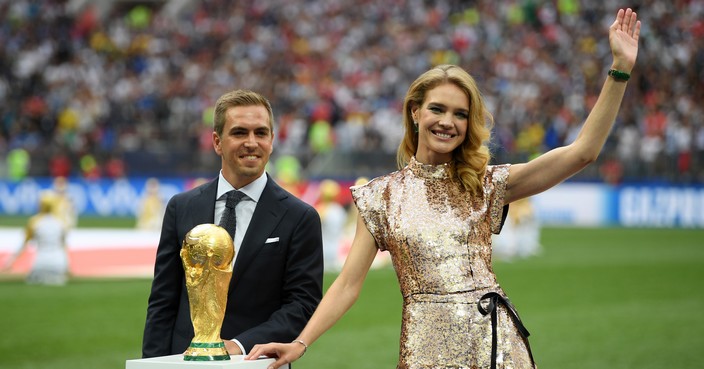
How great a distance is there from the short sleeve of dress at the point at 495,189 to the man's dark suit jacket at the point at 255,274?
0.71 meters

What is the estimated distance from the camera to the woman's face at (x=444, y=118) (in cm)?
351

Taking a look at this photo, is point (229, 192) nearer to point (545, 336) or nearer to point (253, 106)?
point (253, 106)

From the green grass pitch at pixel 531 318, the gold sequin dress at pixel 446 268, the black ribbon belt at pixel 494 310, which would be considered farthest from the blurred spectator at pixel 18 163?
the black ribbon belt at pixel 494 310

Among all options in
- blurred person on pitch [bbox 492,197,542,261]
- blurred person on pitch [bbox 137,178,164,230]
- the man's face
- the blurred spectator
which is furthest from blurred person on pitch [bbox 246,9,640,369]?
the blurred spectator

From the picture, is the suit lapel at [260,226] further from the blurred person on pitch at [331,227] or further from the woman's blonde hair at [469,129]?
the blurred person on pitch at [331,227]

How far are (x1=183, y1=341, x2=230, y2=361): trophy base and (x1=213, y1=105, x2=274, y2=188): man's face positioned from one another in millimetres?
784

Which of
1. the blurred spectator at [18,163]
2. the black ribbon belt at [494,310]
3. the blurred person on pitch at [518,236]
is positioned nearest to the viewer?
the black ribbon belt at [494,310]

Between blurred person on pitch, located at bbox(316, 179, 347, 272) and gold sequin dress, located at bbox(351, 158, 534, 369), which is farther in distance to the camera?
blurred person on pitch, located at bbox(316, 179, 347, 272)

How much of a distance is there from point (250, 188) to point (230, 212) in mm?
122

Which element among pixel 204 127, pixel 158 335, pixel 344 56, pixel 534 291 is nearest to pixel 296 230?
pixel 158 335

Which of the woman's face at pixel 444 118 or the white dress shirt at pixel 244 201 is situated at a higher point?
the woman's face at pixel 444 118

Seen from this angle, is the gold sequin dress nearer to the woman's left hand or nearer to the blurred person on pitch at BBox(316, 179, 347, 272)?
the woman's left hand

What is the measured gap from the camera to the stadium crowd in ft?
86.3

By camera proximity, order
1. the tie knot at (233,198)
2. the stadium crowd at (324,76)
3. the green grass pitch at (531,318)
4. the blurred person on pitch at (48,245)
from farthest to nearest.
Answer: the stadium crowd at (324,76), the blurred person on pitch at (48,245), the green grass pitch at (531,318), the tie knot at (233,198)
